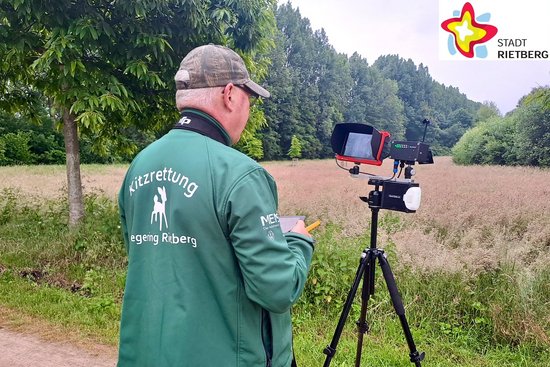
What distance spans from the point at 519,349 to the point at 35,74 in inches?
259

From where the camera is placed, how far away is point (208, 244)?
50.4 inches

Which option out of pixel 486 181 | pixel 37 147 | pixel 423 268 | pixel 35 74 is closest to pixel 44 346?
pixel 423 268

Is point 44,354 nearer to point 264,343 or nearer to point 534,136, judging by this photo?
point 264,343

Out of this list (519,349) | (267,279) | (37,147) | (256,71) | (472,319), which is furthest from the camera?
(37,147)

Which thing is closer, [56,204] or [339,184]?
[56,204]

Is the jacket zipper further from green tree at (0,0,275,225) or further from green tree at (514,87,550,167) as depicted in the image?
green tree at (514,87,550,167)

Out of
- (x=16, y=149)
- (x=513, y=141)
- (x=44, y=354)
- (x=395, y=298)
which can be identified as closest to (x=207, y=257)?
(x=395, y=298)

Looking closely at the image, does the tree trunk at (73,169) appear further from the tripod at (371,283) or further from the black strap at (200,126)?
the black strap at (200,126)

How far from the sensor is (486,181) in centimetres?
927

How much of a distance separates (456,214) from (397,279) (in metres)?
2.62

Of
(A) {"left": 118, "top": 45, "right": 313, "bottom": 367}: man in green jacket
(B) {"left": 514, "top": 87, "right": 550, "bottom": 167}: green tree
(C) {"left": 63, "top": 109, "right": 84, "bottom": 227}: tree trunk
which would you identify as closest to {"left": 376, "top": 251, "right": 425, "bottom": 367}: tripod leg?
Result: (A) {"left": 118, "top": 45, "right": 313, "bottom": 367}: man in green jacket

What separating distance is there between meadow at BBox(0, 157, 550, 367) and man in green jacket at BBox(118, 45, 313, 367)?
1.86 meters

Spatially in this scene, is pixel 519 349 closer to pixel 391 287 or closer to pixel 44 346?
pixel 391 287

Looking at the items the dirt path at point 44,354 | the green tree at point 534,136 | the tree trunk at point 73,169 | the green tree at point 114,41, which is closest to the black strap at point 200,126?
the dirt path at point 44,354
